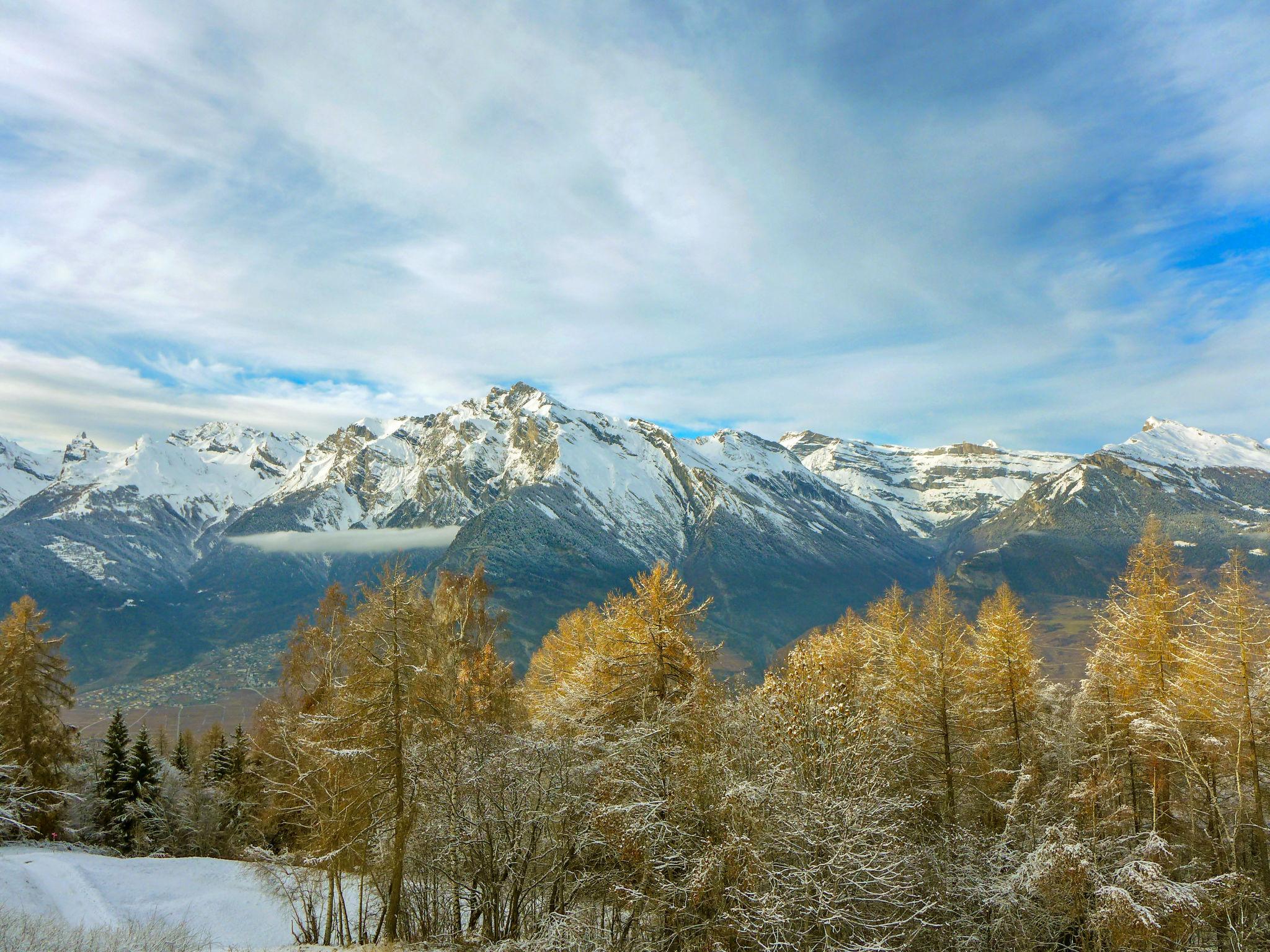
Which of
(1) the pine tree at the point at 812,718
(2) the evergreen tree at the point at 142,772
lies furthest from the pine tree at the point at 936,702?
(2) the evergreen tree at the point at 142,772

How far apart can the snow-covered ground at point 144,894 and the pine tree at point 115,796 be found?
17.4 feet

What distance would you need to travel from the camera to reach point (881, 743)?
19.7 meters

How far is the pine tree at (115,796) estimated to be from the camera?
1501 inches

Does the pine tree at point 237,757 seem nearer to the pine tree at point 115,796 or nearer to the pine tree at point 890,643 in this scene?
the pine tree at point 115,796

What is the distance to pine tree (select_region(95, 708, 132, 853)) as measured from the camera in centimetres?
3812

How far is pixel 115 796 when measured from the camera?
38844 mm

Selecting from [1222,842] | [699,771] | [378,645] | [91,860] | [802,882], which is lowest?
[91,860]

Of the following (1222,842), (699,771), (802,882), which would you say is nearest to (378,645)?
(699,771)

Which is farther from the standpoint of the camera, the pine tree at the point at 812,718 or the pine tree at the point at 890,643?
the pine tree at the point at 890,643

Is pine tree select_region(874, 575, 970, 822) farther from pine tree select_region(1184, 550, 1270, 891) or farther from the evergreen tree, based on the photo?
the evergreen tree

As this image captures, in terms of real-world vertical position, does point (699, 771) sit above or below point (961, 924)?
above

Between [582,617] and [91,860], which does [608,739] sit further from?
[91,860]

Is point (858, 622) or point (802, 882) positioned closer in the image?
point (802, 882)

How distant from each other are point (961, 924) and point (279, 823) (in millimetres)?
29340
